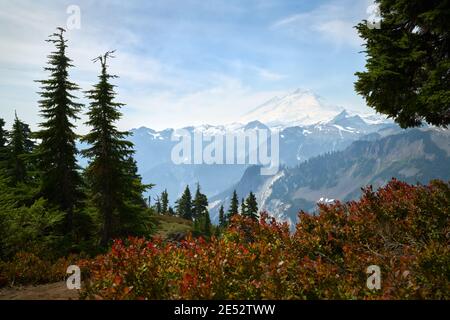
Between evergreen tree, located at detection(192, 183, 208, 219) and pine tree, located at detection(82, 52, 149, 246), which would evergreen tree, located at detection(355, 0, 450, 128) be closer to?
pine tree, located at detection(82, 52, 149, 246)

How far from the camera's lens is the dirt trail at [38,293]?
8.07 metres

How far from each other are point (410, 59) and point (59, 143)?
21.0 m

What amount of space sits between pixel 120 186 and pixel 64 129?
17.7 ft

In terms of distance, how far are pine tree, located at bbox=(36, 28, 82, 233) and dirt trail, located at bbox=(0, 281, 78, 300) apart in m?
13.5

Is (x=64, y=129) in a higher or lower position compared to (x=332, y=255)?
higher

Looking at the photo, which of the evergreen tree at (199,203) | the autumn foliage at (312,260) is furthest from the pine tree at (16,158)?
the evergreen tree at (199,203)

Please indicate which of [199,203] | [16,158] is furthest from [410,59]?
[199,203]

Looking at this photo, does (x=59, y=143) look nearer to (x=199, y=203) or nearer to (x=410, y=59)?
(x=410, y=59)

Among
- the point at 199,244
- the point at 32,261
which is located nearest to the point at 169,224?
the point at 32,261

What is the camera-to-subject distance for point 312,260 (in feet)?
23.7

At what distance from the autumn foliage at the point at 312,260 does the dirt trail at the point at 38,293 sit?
1030mm
